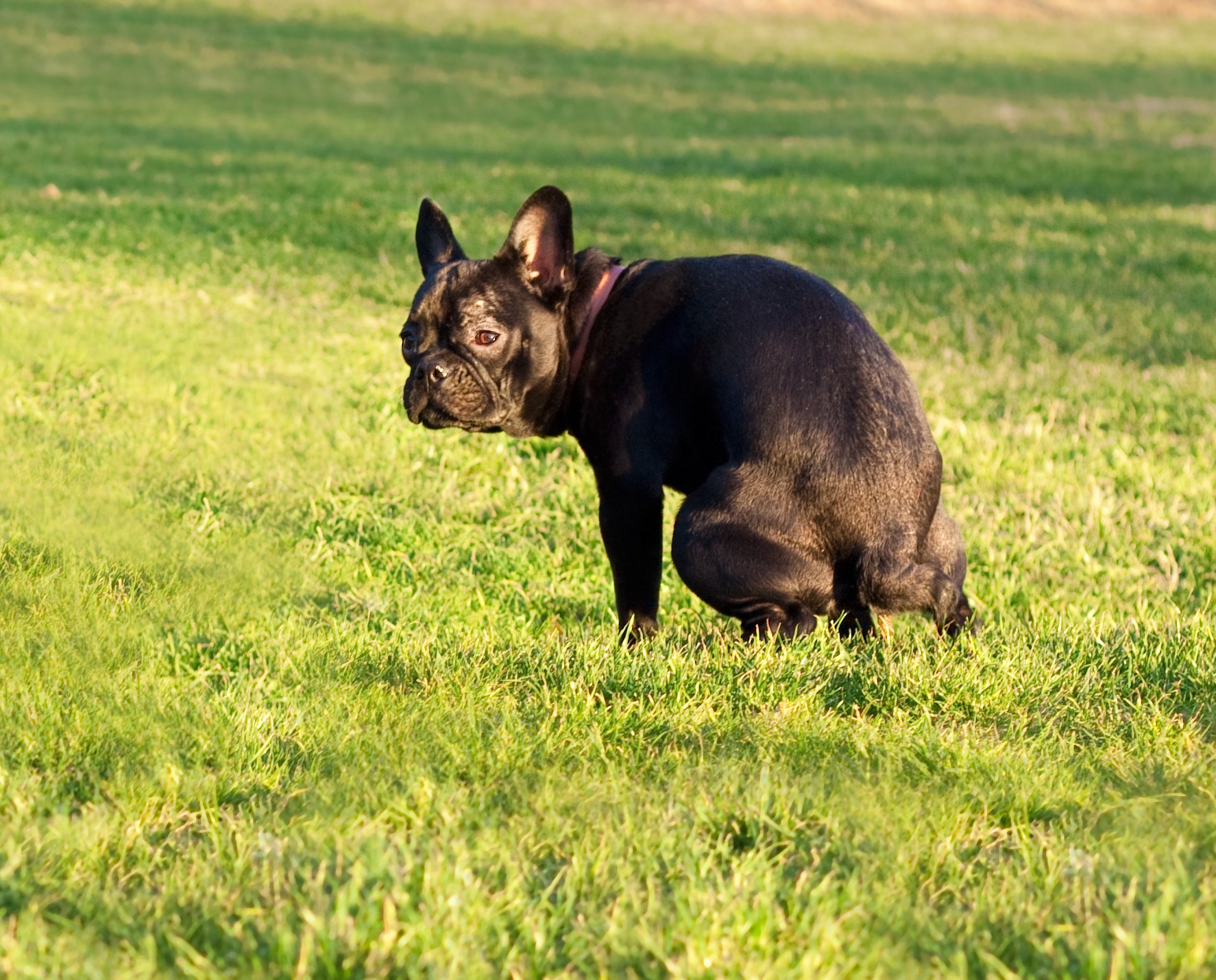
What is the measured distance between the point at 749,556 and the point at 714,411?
0.51 m

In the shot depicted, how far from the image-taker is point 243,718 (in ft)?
12.6

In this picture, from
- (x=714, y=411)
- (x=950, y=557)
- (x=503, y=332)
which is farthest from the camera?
(x=503, y=332)

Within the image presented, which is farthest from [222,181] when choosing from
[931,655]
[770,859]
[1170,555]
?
[770,859]

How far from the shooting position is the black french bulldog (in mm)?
4703

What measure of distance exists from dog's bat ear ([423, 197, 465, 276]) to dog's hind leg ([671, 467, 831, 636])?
1.63 m

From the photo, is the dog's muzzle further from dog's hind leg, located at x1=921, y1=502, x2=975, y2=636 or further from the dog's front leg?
dog's hind leg, located at x1=921, y1=502, x2=975, y2=636

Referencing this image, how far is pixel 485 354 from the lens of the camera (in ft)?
17.1

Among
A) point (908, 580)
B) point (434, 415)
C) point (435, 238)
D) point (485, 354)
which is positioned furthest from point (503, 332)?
point (908, 580)

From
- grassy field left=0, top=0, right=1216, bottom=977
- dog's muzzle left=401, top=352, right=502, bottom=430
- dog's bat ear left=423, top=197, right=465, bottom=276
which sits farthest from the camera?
dog's bat ear left=423, top=197, right=465, bottom=276

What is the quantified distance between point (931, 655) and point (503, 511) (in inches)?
105

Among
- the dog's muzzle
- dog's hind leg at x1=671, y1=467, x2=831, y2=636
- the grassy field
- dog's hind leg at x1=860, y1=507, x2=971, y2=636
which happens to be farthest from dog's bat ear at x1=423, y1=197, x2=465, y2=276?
dog's hind leg at x1=860, y1=507, x2=971, y2=636

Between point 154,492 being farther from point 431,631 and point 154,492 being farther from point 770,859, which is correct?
point 770,859

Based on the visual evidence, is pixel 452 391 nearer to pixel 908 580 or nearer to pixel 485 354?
pixel 485 354

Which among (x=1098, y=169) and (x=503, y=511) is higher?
(x=1098, y=169)
